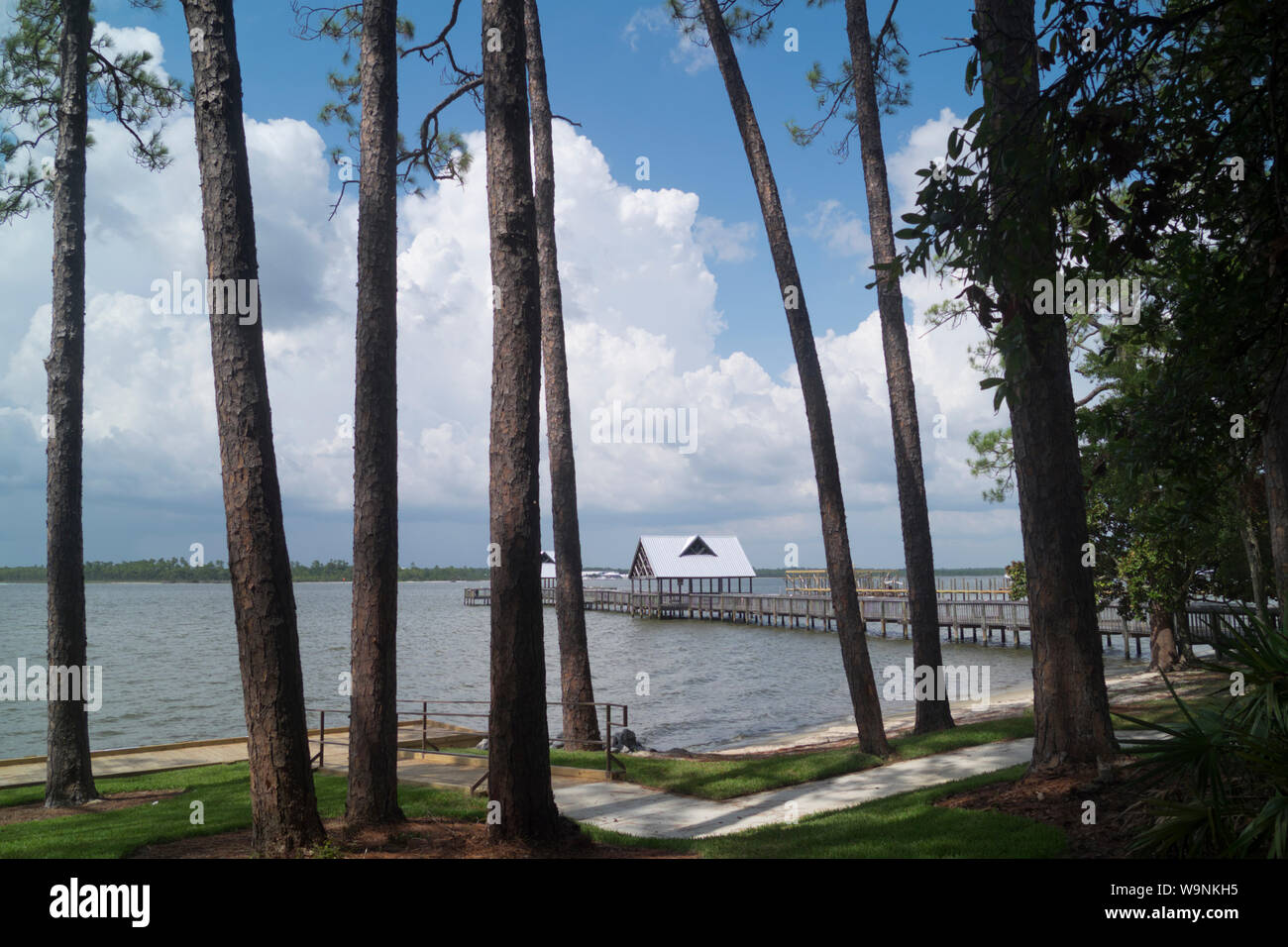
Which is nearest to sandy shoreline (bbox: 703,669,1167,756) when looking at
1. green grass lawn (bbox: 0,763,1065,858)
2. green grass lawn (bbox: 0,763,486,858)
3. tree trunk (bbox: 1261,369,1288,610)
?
tree trunk (bbox: 1261,369,1288,610)

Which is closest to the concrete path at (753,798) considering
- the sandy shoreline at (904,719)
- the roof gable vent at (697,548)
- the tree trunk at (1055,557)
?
the tree trunk at (1055,557)

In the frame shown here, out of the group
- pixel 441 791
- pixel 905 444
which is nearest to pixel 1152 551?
pixel 905 444

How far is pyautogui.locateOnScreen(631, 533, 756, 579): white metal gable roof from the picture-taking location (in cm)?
7081

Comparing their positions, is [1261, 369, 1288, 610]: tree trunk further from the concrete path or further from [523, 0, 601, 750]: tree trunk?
[523, 0, 601, 750]: tree trunk

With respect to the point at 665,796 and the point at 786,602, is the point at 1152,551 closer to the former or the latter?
the point at 665,796

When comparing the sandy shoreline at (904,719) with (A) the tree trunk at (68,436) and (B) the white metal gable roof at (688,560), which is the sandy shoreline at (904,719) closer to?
(A) the tree trunk at (68,436)

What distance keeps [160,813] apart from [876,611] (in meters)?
47.3

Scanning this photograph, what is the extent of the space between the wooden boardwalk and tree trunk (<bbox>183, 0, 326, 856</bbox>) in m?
26.8

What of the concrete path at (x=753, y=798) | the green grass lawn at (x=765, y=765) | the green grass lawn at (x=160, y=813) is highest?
the green grass lawn at (x=160, y=813)

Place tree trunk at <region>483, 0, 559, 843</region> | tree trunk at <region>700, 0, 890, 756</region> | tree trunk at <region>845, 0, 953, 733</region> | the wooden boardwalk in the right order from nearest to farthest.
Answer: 1. tree trunk at <region>483, 0, 559, 843</region>
2. tree trunk at <region>700, 0, 890, 756</region>
3. tree trunk at <region>845, 0, 953, 733</region>
4. the wooden boardwalk

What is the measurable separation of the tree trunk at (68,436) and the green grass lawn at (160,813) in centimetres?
94

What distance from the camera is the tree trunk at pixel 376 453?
7.56 m

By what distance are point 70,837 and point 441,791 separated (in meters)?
3.47

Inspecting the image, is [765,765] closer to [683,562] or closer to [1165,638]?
[1165,638]
